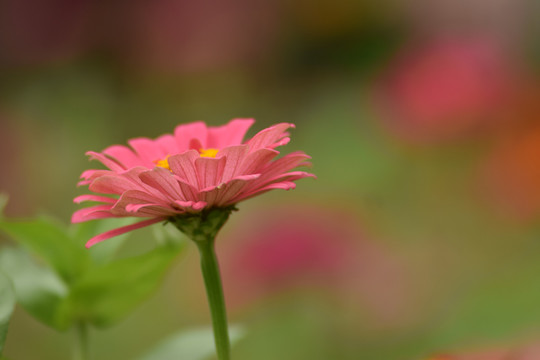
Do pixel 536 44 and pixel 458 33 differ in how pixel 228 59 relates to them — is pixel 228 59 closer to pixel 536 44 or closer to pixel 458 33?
pixel 458 33

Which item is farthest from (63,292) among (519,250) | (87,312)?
(519,250)

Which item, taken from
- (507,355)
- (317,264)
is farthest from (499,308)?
(507,355)

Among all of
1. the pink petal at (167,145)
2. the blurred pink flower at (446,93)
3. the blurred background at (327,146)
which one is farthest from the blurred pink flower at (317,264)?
the pink petal at (167,145)

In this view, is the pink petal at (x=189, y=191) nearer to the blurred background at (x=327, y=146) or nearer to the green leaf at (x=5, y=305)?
the green leaf at (x=5, y=305)

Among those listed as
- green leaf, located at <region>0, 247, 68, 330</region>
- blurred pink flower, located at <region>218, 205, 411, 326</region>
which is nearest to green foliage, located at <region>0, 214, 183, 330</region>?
green leaf, located at <region>0, 247, 68, 330</region>

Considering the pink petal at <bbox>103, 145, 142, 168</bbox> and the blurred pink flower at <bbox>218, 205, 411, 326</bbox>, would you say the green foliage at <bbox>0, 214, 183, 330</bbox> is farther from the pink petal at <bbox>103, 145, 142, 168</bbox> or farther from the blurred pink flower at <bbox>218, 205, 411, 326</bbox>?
the blurred pink flower at <bbox>218, 205, 411, 326</bbox>
